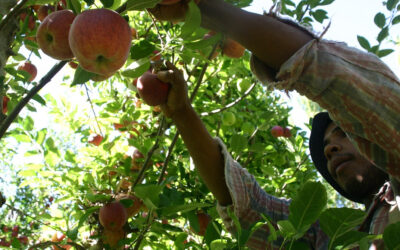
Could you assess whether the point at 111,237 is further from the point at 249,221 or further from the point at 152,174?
the point at 249,221

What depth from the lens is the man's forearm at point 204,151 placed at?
171 cm

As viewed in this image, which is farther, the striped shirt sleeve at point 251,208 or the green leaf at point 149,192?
the striped shirt sleeve at point 251,208

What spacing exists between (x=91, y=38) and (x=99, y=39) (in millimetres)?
28

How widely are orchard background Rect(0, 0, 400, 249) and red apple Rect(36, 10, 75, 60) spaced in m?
0.06

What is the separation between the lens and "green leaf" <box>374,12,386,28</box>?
1.94m

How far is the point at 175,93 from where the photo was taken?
62.4 inches

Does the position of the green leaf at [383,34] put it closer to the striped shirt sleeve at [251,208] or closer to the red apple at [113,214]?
the striped shirt sleeve at [251,208]

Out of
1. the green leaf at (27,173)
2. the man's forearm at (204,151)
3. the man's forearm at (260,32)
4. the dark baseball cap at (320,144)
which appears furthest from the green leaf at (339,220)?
the green leaf at (27,173)

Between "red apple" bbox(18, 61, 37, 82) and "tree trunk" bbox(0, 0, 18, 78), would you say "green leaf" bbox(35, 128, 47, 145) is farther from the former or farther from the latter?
"red apple" bbox(18, 61, 37, 82)

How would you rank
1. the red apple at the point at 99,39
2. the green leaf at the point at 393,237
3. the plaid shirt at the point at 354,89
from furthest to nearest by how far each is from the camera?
the red apple at the point at 99,39 → the plaid shirt at the point at 354,89 → the green leaf at the point at 393,237

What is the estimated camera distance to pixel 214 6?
106cm

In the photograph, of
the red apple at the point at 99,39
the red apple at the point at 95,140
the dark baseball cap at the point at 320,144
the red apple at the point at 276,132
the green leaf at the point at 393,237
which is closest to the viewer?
the green leaf at the point at 393,237

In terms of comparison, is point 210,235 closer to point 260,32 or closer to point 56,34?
point 260,32

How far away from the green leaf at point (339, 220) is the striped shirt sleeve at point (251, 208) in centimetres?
85
